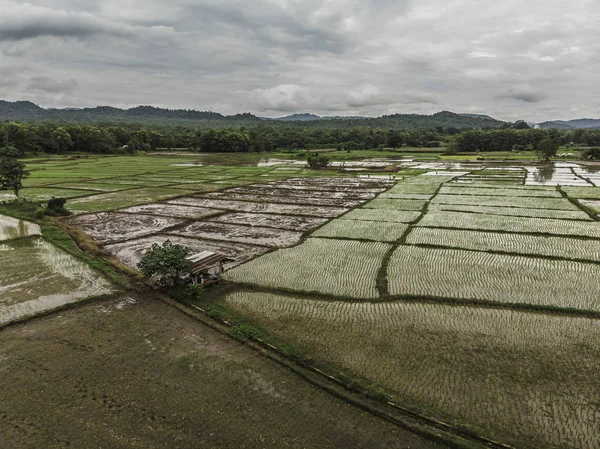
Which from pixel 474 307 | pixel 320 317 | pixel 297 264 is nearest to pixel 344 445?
pixel 320 317

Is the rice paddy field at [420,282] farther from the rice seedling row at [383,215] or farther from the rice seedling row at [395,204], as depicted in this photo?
the rice seedling row at [395,204]

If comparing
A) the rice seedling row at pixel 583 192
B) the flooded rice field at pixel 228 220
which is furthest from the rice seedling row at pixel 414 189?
the rice seedling row at pixel 583 192

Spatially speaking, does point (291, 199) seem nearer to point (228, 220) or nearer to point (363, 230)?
point (228, 220)

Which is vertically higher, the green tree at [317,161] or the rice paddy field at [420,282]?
the green tree at [317,161]

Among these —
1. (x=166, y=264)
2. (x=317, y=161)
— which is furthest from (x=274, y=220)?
(x=317, y=161)

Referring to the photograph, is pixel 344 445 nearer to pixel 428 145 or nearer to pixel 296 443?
pixel 296 443

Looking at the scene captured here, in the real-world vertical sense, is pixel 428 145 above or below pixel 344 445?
above
